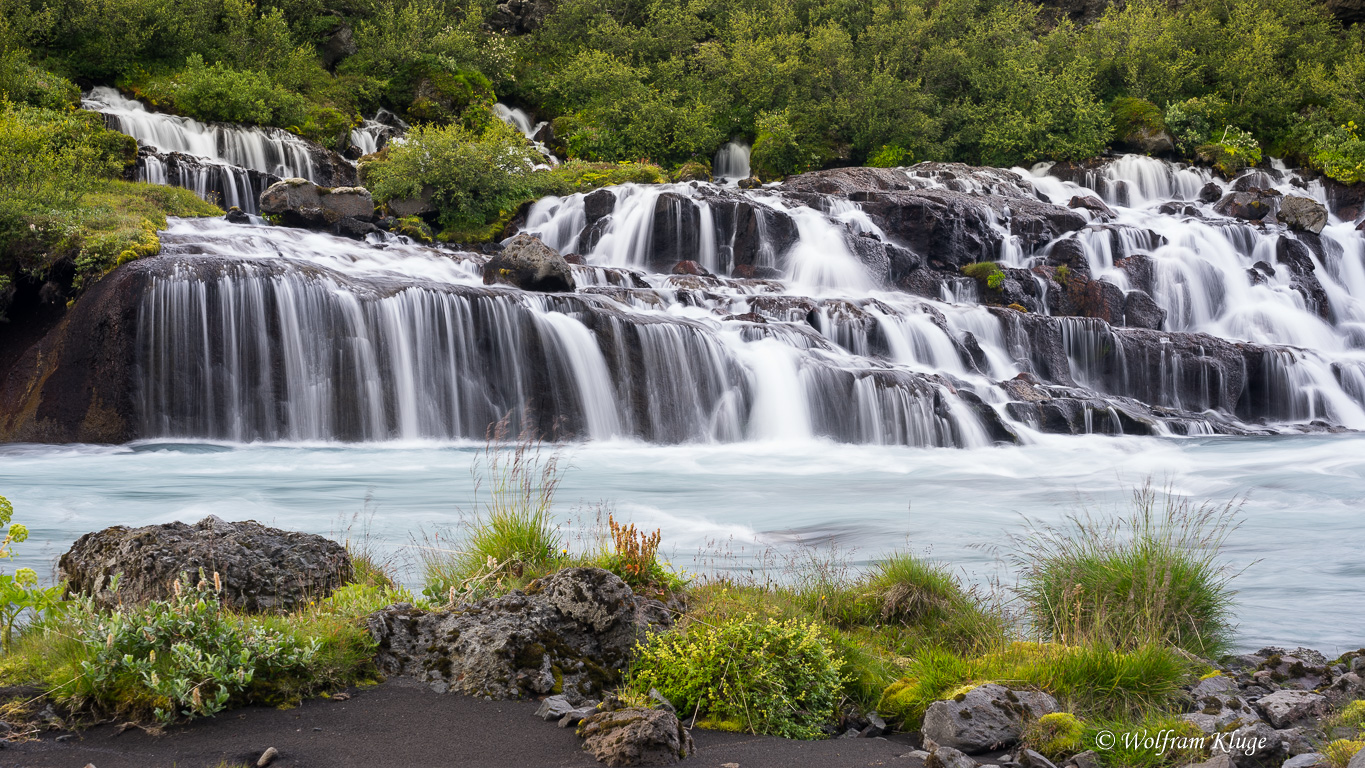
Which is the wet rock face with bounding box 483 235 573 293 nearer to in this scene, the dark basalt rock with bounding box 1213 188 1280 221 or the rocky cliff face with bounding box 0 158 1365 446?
the rocky cliff face with bounding box 0 158 1365 446

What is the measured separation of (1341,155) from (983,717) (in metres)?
41.6

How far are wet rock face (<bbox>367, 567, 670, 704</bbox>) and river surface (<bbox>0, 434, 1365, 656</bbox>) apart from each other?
256 cm

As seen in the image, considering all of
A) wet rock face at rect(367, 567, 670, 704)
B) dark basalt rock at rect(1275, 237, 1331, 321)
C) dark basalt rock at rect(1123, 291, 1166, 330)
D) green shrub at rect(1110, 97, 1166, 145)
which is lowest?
wet rock face at rect(367, 567, 670, 704)

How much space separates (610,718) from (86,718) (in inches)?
90.9

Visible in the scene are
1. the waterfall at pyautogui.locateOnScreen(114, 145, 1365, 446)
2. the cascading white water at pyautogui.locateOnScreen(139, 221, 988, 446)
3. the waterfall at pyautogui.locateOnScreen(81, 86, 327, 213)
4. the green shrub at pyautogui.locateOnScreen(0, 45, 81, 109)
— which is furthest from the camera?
the waterfall at pyautogui.locateOnScreen(81, 86, 327, 213)

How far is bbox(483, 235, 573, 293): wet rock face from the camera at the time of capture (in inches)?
793

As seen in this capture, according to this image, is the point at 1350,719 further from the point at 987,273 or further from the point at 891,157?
the point at 891,157

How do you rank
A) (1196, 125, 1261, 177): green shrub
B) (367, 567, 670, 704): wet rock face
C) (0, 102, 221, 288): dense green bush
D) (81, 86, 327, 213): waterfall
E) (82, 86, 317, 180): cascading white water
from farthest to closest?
(1196, 125, 1261, 177): green shrub, (82, 86, 317, 180): cascading white water, (81, 86, 327, 213): waterfall, (0, 102, 221, 288): dense green bush, (367, 567, 670, 704): wet rock face

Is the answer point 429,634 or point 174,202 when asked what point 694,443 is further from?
point 174,202

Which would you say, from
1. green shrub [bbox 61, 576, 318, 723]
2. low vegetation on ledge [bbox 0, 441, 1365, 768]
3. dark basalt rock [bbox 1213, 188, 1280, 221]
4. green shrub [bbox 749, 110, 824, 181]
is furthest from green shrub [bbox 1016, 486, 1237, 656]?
green shrub [bbox 749, 110, 824, 181]

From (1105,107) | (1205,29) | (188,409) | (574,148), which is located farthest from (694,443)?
(1205,29)

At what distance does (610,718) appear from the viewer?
389 cm

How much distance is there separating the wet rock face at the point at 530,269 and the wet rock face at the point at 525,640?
1582 cm

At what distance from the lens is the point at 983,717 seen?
420 centimetres
